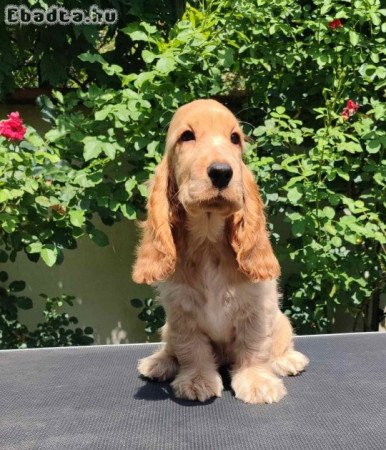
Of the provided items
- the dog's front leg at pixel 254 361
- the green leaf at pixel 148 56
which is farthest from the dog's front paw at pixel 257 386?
the green leaf at pixel 148 56

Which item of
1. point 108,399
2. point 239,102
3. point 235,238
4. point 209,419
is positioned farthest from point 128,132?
point 209,419

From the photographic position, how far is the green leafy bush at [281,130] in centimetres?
304

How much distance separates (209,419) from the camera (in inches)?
73.4

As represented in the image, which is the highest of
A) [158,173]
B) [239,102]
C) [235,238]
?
[239,102]

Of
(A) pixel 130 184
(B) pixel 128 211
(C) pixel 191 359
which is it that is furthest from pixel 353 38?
(C) pixel 191 359

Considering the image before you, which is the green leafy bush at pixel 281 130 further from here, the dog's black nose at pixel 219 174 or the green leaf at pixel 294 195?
the dog's black nose at pixel 219 174

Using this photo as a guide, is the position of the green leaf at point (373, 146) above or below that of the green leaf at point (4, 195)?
above

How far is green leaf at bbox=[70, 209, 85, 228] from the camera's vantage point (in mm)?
2979

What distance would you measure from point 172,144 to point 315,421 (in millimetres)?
1062

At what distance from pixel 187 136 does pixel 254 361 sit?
869mm

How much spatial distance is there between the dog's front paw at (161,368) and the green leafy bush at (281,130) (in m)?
0.99

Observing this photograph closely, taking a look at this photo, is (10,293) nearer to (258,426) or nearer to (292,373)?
(292,373)

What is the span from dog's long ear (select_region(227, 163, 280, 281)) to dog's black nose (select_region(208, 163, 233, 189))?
27 cm

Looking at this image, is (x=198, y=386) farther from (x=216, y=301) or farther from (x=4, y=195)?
(x=4, y=195)
